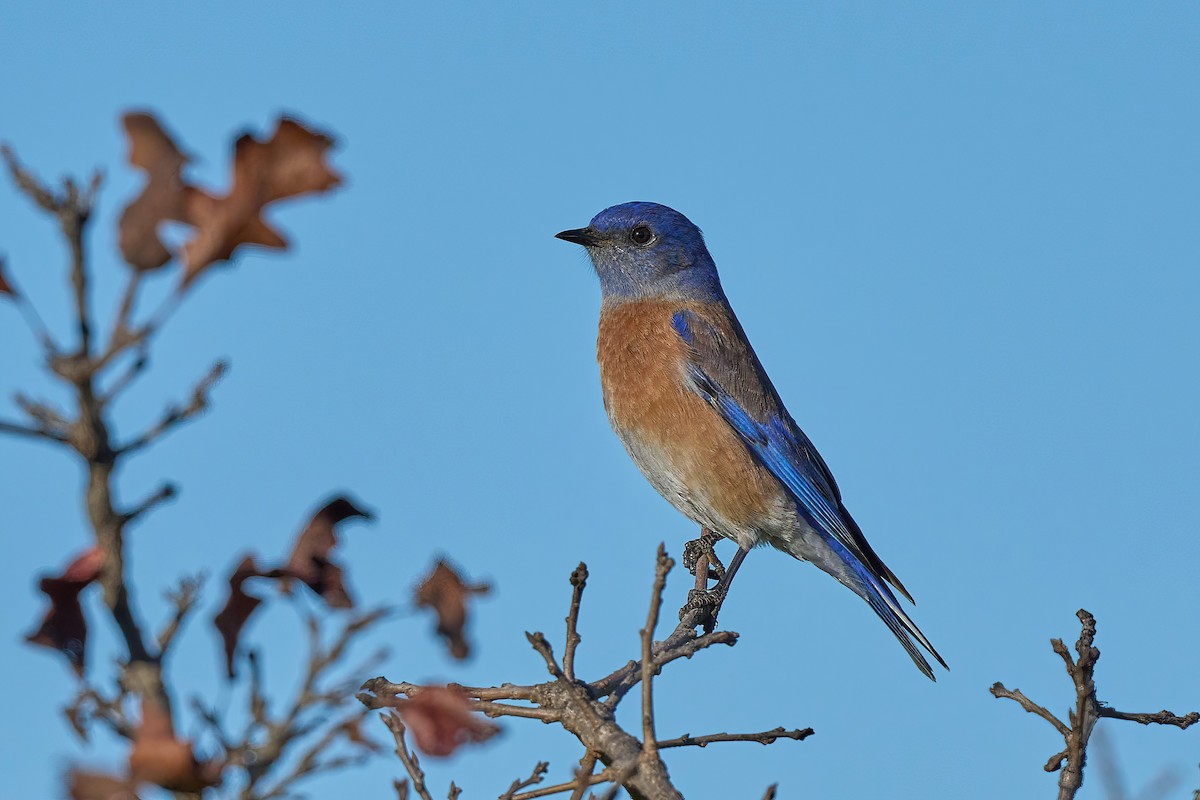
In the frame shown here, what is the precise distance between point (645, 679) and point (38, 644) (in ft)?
3.99

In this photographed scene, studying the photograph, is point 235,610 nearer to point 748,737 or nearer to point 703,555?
point 748,737

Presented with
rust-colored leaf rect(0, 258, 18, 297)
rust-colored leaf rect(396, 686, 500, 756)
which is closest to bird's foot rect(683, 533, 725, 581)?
rust-colored leaf rect(396, 686, 500, 756)

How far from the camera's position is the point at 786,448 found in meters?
8.40

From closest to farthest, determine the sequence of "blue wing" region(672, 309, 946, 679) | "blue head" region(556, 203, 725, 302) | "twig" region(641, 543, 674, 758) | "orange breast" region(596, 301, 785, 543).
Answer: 1. "twig" region(641, 543, 674, 758)
2. "orange breast" region(596, 301, 785, 543)
3. "blue wing" region(672, 309, 946, 679)
4. "blue head" region(556, 203, 725, 302)

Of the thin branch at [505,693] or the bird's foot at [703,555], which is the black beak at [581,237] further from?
the thin branch at [505,693]

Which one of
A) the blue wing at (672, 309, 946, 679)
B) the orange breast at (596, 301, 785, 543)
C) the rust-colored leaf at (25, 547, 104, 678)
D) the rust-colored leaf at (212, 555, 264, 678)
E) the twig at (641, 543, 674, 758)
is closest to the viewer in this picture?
the rust-colored leaf at (25, 547, 104, 678)

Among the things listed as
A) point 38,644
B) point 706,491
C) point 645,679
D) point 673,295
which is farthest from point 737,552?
point 38,644

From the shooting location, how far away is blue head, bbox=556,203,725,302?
349 inches

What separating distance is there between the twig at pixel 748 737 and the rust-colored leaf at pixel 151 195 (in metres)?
2.18

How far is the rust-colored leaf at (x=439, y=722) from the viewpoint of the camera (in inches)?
79.6

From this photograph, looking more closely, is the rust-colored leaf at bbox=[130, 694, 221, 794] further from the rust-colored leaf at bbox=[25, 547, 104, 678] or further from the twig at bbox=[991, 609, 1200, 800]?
the twig at bbox=[991, 609, 1200, 800]

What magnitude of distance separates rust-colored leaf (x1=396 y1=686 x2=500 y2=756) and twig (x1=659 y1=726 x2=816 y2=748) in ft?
4.47

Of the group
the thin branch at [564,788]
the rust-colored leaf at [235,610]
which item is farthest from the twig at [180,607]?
the thin branch at [564,788]

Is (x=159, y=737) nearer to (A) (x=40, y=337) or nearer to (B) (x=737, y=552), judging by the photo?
(A) (x=40, y=337)
